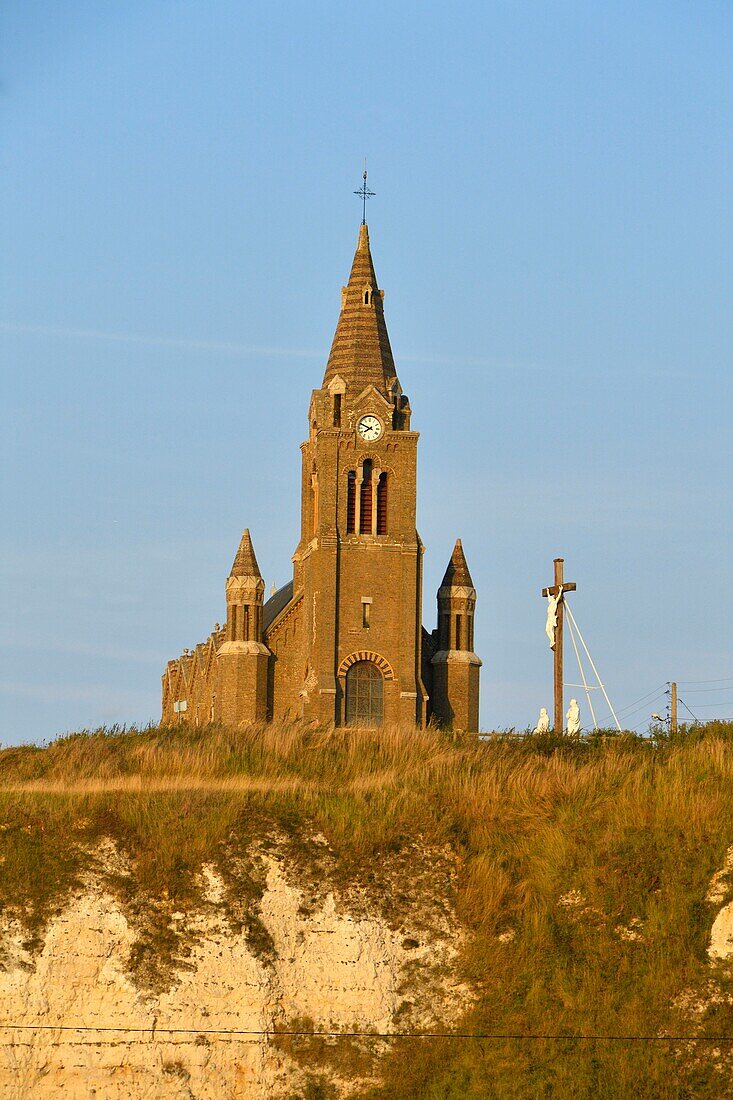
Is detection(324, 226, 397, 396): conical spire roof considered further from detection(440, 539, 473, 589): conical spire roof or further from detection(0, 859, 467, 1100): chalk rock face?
detection(0, 859, 467, 1100): chalk rock face

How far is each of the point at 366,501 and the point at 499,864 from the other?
45671mm

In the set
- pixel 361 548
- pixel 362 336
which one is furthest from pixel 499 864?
pixel 362 336

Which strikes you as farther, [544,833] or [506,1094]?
[544,833]

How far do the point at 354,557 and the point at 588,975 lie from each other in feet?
152

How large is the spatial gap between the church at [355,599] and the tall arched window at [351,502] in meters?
0.06

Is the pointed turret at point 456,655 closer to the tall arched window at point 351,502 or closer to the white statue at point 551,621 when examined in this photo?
the tall arched window at point 351,502

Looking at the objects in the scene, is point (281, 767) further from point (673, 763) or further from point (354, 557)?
point (354, 557)

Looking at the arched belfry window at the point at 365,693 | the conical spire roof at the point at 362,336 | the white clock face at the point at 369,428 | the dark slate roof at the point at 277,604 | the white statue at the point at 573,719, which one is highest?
the conical spire roof at the point at 362,336

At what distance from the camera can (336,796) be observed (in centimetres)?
3150

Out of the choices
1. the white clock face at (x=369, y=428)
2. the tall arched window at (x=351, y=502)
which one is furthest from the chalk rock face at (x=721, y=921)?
the white clock face at (x=369, y=428)

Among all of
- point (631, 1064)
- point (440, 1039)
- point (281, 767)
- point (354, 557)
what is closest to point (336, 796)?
point (281, 767)

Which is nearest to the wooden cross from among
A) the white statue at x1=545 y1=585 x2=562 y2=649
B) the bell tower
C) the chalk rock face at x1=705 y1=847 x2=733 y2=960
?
the white statue at x1=545 y1=585 x2=562 y2=649

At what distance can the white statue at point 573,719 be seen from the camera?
4028cm

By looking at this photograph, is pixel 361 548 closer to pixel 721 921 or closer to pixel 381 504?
pixel 381 504
